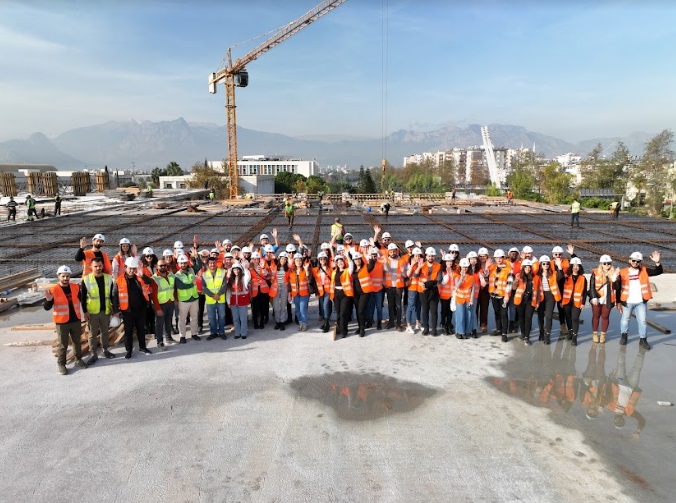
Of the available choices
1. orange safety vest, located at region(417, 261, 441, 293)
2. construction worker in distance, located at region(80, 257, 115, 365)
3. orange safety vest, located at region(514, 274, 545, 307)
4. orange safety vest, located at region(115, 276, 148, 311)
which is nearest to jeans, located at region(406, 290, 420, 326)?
orange safety vest, located at region(417, 261, 441, 293)

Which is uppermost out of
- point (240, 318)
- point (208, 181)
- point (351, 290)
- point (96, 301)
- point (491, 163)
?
point (491, 163)

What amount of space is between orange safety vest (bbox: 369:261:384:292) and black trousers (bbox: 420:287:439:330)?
2.27 ft

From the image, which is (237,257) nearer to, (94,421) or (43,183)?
(94,421)

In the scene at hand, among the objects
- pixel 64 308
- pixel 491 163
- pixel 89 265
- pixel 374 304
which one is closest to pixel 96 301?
pixel 64 308

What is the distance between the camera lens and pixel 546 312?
6594 millimetres

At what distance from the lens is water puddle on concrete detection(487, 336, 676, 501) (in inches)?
156

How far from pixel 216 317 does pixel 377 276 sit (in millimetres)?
2607

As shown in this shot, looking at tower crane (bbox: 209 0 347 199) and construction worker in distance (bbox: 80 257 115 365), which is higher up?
tower crane (bbox: 209 0 347 199)

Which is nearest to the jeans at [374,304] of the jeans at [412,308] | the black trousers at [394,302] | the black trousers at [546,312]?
the black trousers at [394,302]

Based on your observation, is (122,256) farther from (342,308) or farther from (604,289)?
(604,289)

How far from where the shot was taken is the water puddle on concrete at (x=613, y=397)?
13.0 feet

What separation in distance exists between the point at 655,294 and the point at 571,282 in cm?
408

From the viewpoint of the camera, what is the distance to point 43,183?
35625 millimetres

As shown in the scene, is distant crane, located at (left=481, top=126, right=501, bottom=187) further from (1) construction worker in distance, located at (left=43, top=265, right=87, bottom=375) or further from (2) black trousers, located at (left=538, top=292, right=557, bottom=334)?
(1) construction worker in distance, located at (left=43, top=265, right=87, bottom=375)
